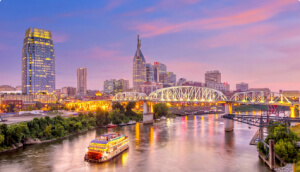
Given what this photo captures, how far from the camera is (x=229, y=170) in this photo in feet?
96.2

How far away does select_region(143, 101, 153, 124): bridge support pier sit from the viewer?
8289 cm

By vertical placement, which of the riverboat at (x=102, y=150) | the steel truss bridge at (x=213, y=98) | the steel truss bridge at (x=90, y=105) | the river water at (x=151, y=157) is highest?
the steel truss bridge at (x=213, y=98)

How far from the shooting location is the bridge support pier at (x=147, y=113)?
272ft

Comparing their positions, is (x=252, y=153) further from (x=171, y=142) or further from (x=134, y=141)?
(x=134, y=141)

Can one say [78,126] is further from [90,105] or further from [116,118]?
[90,105]

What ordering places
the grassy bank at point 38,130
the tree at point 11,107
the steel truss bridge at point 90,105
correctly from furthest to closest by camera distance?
1. the steel truss bridge at point 90,105
2. the tree at point 11,107
3. the grassy bank at point 38,130

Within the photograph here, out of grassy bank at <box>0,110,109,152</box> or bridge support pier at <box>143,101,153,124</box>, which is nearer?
grassy bank at <box>0,110,109,152</box>

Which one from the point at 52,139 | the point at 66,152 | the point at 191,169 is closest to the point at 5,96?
the point at 52,139

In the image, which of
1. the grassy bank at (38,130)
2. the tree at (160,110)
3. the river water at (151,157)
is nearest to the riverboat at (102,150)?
the river water at (151,157)

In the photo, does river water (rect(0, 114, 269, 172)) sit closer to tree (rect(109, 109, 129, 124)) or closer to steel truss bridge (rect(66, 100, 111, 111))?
tree (rect(109, 109, 129, 124))

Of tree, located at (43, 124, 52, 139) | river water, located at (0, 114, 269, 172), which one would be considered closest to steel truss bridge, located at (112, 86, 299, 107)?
river water, located at (0, 114, 269, 172)

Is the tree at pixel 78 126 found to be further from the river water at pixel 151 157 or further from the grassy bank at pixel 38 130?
the river water at pixel 151 157

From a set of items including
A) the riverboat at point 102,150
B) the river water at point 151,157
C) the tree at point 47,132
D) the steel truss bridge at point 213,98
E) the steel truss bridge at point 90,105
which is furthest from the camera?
the steel truss bridge at point 90,105

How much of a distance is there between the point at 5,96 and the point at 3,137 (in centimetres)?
13362
